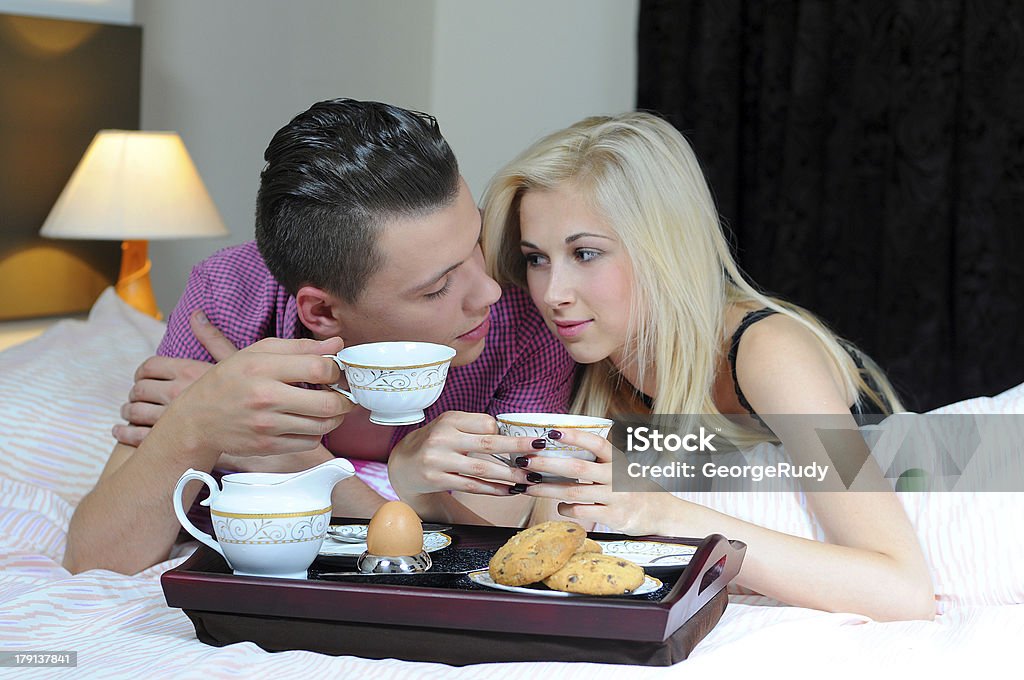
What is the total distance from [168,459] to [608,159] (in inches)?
30.1

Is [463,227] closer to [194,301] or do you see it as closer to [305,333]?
[305,333]

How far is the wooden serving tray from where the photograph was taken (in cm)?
93

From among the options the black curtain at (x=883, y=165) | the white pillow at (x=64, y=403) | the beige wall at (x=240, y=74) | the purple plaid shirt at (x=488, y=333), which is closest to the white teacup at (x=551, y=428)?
the purple plaid shirt at (x=488, y=333)

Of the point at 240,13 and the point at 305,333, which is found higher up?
the point at 240,13

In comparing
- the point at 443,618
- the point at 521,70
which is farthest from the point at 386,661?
the point at 521,70

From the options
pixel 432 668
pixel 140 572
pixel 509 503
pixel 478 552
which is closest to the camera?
pixel 432 668

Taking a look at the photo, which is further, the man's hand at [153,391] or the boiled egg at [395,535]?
the man's hand at [153,391]

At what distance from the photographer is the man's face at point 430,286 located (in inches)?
56.2

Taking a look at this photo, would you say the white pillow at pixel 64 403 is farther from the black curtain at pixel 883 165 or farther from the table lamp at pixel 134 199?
the black curtain at pixel 883 165

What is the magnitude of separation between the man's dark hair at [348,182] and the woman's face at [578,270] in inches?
A: 6.9

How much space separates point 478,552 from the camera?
1.15 m

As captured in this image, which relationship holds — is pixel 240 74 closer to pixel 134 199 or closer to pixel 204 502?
pixel 134 199

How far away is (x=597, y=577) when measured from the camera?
96 centimetres

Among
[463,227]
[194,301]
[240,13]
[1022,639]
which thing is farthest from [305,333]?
[240,13]
